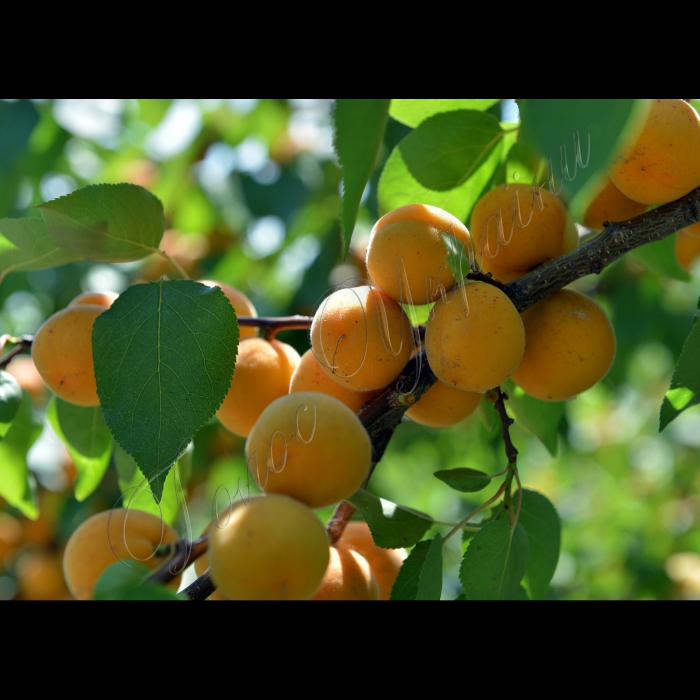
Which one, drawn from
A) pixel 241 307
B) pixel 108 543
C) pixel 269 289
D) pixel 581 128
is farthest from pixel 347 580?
pixel 269 289

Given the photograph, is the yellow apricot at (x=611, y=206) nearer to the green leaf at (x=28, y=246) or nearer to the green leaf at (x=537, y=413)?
the green leaf at (x=537, y=413)

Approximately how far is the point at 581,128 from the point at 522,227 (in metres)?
0.37

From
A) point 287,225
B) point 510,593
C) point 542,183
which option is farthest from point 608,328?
point 287,225

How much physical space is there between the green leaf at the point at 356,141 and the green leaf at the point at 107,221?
1.09ft

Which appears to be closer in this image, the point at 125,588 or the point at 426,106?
the point at 125,588

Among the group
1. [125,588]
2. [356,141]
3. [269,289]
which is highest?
[356,141]

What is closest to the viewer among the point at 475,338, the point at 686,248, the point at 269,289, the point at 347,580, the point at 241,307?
the point at 475,338

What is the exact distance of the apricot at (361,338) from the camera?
0.73 metres

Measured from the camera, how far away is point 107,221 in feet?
2.75

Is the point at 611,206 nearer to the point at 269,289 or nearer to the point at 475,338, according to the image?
the point at 475,338

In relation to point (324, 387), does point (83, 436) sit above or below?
below

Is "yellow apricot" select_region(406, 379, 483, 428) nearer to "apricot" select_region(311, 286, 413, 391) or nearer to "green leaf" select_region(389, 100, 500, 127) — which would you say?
"apricot" select_region(311, 286, 413, 391)

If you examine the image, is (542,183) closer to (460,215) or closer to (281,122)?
(460,215)
